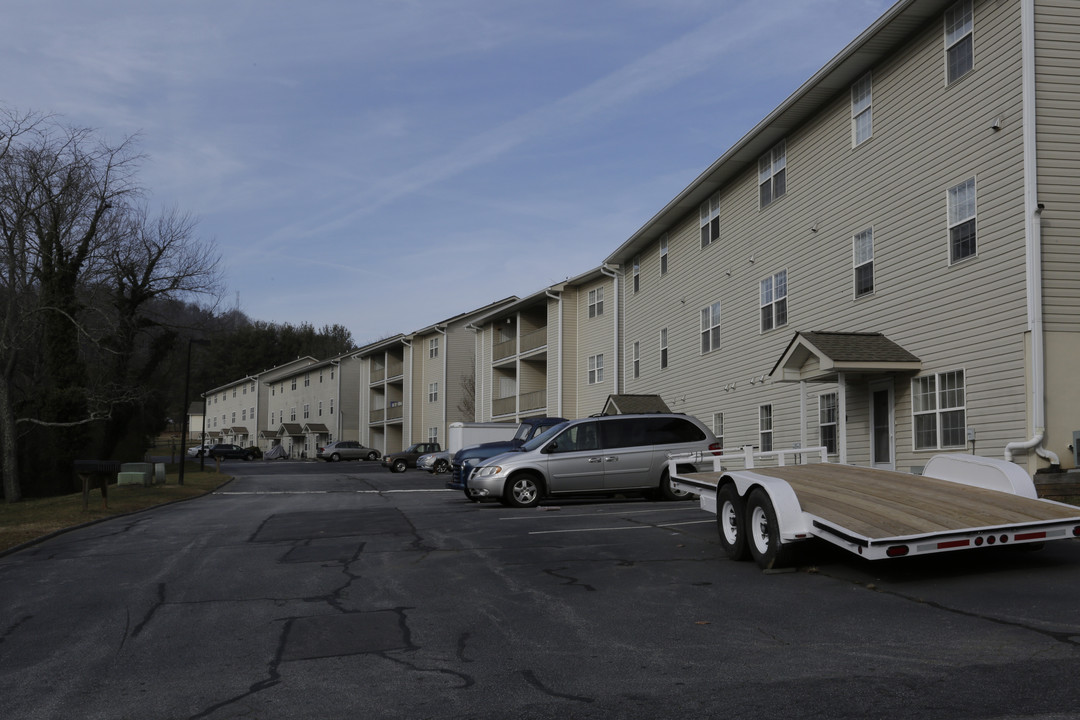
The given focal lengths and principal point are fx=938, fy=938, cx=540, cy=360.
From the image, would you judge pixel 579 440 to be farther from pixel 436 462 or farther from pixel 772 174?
pixel 436 462

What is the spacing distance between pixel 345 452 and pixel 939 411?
55.1 m

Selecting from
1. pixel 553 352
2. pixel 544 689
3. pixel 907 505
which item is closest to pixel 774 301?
pixel 907 505

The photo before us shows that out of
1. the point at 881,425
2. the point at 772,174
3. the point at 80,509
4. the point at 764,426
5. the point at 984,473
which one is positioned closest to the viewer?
the point at 984,473

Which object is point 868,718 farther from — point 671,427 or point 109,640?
point 671,427

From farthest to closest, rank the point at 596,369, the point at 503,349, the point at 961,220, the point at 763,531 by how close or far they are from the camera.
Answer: the point at 503,349, the point at 596,369, the point at 961,220, the point at 763,531

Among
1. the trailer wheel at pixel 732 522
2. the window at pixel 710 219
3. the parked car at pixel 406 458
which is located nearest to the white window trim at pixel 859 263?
the window at pixel 710 219

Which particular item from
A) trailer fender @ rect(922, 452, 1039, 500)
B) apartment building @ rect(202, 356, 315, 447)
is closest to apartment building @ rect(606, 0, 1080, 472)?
trailer fender @ rect(922, 452, 1039, 500)

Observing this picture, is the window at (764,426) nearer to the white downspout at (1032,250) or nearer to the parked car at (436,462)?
the white downspout at (1032,250)

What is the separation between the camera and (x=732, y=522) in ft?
34.0

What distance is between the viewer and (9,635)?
7562mm

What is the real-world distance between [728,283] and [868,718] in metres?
21.2

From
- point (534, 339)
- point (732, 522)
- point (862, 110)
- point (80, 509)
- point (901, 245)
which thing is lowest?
point (80, 509)

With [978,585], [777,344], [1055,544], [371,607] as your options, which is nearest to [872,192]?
[777,344]

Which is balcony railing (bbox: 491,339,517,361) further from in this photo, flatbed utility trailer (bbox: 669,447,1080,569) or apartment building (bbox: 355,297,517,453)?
flatbed utility trailer (bbox: 669,447,1080,569)
